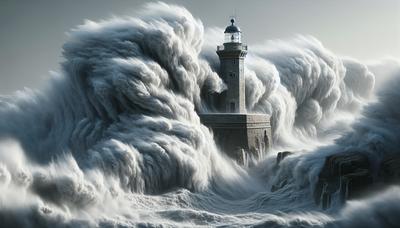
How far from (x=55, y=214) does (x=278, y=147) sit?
1570 cm

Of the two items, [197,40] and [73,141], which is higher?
[197,40]

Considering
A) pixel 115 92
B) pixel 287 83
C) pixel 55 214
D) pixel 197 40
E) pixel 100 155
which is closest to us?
pixel 55 214

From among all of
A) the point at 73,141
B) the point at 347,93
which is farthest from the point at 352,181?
the point at 347,93

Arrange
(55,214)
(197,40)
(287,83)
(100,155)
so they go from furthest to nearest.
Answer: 1. (287,83)
2. (197,40)
3. (100,155)
4. (55,214)

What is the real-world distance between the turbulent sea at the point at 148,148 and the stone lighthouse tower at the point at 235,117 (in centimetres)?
46

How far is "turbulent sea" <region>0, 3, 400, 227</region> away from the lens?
20000 millimetres

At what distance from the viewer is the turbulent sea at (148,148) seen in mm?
20000

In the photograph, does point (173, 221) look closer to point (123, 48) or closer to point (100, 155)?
point (100, 155)

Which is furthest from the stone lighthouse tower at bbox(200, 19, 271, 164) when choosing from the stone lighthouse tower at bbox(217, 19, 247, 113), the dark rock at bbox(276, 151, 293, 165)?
the dark rock at bbox(276, 151, 293, 165)

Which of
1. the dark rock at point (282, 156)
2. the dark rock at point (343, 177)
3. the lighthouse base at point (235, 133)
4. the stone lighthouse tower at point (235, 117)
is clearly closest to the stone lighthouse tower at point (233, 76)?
the stone lighthouse tower at point (235, 117)

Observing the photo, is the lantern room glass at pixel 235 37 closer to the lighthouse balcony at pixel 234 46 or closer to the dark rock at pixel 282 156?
the lighthouse balcony at pixel 234 46

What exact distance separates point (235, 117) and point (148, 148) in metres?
5.36

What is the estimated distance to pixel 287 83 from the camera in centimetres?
3494

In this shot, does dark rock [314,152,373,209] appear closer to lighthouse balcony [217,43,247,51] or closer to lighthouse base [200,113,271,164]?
lighthouse base [200,113,271,164]
